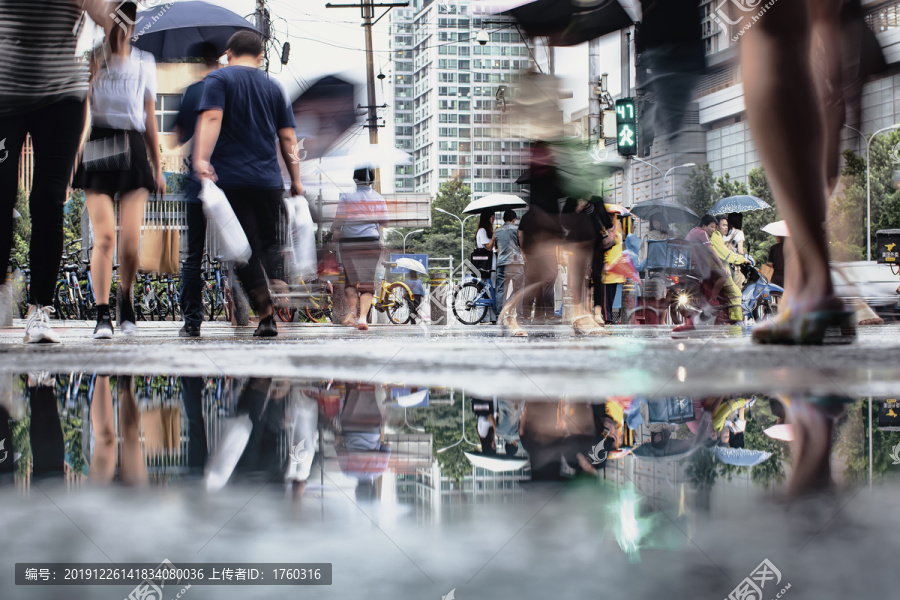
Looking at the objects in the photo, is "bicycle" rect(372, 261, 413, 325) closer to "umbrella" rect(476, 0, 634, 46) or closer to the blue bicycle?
the blue bicycle

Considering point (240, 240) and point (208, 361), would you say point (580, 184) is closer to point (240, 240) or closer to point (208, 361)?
point (240, 240)

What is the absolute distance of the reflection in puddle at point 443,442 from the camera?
828 mm

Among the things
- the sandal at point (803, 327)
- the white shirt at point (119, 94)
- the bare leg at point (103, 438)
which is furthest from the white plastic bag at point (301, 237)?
the bare leg at point (103, 438)

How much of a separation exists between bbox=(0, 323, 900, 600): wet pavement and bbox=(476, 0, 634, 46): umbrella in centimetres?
198

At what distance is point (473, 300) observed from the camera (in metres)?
13.3

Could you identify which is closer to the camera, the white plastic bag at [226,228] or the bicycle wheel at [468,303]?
the white plastic bag at [226,228]

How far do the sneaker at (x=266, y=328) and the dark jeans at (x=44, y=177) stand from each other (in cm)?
125

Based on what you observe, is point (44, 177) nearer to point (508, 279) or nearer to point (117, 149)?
point (117, 149)

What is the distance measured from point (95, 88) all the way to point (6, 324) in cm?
316

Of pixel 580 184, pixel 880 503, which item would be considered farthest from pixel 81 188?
pixel 880 503

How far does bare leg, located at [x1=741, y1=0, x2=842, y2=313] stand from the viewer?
7.79 ft

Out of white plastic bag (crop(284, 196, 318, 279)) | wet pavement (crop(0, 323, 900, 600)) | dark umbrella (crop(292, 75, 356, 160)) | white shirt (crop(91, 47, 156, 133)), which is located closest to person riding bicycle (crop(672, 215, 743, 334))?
dark umbrella (crop(292, 75, 356, 160))

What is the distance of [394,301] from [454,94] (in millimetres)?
69505

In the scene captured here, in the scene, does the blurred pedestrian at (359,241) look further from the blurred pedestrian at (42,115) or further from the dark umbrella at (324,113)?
the blurred pedestrian at (42,115)
